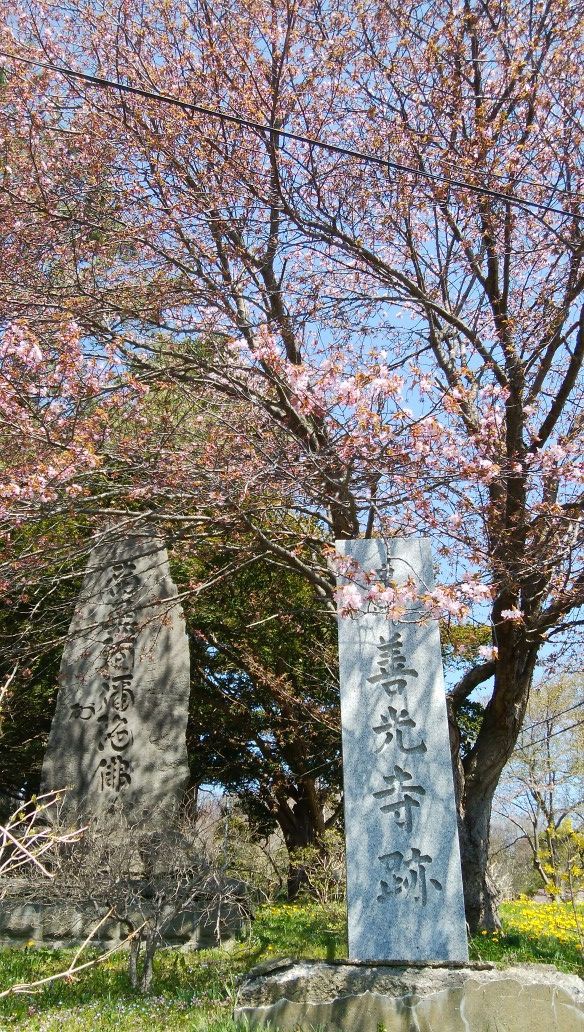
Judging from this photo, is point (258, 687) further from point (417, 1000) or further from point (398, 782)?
point (417, 1000)

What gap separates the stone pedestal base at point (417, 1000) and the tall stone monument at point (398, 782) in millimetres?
213

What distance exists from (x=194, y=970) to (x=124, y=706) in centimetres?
222

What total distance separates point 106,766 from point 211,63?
230 inches

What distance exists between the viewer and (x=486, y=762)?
22.4 feet

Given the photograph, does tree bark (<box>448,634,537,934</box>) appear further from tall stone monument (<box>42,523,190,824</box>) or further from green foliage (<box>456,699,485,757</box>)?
green foliage (<box>456,699,485,757</box>)

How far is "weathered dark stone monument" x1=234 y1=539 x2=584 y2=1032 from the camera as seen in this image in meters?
3.75


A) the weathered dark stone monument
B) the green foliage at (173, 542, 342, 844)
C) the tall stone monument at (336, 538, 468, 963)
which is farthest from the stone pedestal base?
the green foliage at (173, 542, 342, 844)

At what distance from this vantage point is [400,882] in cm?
425

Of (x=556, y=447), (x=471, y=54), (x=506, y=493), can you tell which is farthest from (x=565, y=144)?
(x=506, y=493)

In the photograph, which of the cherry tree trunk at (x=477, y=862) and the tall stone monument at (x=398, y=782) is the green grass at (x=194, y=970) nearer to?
Result: the cherry tree trunk at (x=477, y=862)

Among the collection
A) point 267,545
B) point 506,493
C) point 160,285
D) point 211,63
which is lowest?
point 267,545

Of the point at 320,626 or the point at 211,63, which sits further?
the point at 320,626

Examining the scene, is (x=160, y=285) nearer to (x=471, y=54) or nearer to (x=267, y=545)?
(x=267, y=545)

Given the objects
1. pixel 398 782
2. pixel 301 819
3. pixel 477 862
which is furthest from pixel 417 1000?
pixel 301 819
